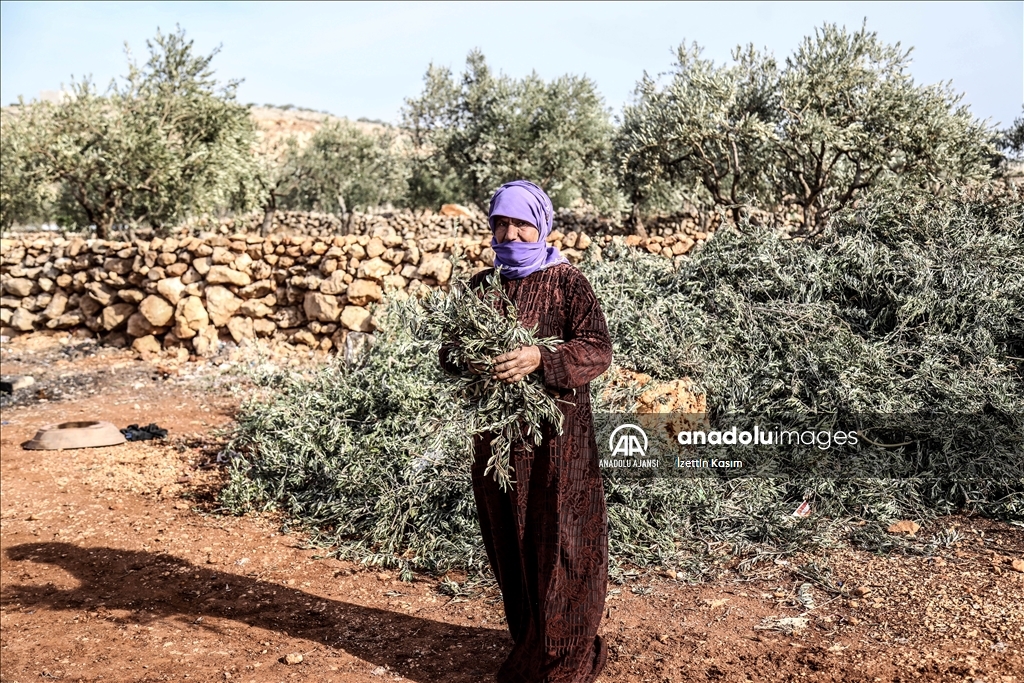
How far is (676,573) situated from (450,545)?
125cm

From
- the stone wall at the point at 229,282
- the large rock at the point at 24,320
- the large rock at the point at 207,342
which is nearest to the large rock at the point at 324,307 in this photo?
the stone wall at the point at 229,282

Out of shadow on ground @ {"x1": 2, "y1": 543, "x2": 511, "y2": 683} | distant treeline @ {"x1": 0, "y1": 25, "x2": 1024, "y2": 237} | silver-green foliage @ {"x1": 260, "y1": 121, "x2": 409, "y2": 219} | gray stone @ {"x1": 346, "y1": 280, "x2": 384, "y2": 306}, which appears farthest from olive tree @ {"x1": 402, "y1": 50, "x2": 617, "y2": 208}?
shadow on ground @ {"x1": 2, "y1": 543, "x2": 511, "y2": 683}

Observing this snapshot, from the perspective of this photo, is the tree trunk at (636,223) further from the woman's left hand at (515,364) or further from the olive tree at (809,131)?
the woman's left hand at (515,364)

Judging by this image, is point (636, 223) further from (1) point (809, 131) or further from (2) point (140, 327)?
(2) point (140, 327)

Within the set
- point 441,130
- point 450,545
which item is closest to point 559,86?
point 441,130

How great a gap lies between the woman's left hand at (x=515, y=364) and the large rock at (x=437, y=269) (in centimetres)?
616

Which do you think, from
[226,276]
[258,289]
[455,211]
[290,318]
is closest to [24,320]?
[226,276]

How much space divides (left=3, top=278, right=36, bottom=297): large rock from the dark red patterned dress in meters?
10.8

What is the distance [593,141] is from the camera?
634 inches

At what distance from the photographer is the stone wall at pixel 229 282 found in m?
9.09

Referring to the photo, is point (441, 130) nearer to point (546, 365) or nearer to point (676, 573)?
point (676, 573)

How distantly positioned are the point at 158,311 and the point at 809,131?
8.29m

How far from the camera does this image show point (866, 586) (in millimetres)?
4000

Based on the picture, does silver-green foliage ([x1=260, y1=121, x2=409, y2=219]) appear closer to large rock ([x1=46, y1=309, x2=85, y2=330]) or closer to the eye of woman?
large rock ([x1=46, y1=309, x2=85, y2=330])
